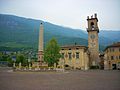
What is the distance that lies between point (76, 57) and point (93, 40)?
8.21 m

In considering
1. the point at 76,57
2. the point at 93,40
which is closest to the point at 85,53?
the point at 76,57

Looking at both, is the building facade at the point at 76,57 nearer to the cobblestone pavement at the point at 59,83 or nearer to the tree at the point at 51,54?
the tree at the point at 51,54

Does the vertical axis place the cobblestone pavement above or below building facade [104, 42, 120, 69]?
below

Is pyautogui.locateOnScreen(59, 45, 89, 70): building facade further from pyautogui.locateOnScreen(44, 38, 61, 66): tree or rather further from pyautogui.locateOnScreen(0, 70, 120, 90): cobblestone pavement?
pyautogui.locateOnScreen(0, 70, 120, 90): cobblestone pavement

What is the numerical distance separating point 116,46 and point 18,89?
53.3 m

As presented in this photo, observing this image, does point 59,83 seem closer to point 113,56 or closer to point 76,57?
point 113,56

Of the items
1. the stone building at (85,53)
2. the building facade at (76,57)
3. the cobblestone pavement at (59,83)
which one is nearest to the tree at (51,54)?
the building facade at (76,57)

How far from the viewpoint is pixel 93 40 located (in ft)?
227

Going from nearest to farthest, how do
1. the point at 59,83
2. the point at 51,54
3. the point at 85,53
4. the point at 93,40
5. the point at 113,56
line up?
the point at 59,83, the point at 51,54, the point at 113,56, the point at 85,53, the point at 93,40

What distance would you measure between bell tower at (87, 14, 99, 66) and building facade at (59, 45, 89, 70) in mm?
2575

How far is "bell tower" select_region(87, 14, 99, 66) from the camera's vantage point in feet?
225

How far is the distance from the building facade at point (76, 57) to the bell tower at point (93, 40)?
2.58m

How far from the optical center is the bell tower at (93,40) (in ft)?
225

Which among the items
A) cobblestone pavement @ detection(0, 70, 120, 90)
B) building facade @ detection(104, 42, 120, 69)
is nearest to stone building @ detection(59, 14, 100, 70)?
building facade @ detection(104, 42, 120, 69)
